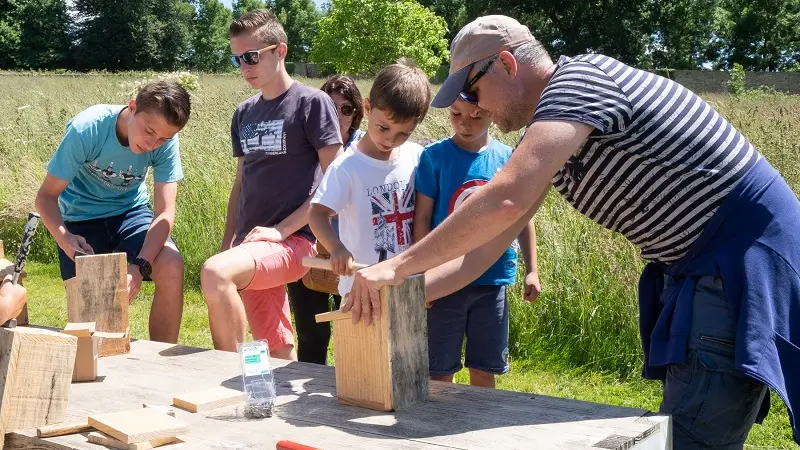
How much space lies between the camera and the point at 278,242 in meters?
3.55

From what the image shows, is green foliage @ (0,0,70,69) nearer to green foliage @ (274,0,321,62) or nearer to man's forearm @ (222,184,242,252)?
green foliage @ (274,0,321,62)

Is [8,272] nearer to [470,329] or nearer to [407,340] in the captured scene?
[407,340]

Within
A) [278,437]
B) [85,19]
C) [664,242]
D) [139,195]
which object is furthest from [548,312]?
[85,19]

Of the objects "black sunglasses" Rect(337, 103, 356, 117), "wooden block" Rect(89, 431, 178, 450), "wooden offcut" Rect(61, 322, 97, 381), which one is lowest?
"wooden block" Rect(89, 431, 178, 450)

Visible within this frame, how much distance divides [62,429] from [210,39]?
70231 millimetres

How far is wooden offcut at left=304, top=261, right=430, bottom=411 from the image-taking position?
217 centimetres

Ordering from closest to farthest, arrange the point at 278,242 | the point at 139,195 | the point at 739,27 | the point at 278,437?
1. the point at 278,437
2. the point at 278,242
3. the point at 139,195
4. the point at 739,27

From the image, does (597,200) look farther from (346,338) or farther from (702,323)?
(346,338)

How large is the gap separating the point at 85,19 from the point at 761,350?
195ft

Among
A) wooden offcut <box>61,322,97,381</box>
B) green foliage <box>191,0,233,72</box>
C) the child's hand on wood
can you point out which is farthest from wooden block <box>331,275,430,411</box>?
green foliage <box>191,0,233,72</box>

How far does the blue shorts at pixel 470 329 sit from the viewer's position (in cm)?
326

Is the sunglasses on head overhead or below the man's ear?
overhead

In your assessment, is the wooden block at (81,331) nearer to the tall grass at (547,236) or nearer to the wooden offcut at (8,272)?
the wooden offcut at (8,272)

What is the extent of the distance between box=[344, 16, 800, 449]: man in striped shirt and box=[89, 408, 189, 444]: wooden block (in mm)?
542
